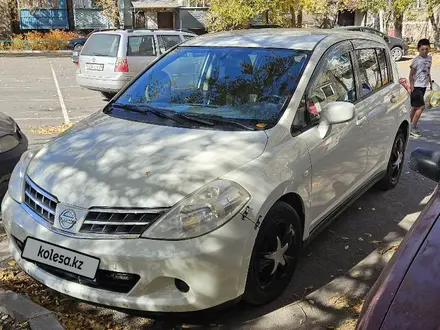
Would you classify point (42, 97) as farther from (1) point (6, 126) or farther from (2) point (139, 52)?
(1) point (6, 126)

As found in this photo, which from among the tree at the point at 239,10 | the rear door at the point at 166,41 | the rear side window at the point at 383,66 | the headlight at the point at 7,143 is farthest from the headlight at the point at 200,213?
the tree at the point at 239,10

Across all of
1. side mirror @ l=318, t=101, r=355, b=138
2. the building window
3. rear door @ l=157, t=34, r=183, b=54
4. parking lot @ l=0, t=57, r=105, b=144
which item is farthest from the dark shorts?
the building window

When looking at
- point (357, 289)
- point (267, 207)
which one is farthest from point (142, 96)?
point (357, 289)

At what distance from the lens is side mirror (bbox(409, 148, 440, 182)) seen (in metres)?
2.62

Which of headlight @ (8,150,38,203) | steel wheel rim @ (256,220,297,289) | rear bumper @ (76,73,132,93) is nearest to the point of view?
steel wheel rim @ (256,220,297,289)

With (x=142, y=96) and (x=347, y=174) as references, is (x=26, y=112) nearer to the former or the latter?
(x=142, y=96)

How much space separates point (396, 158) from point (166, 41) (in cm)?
881

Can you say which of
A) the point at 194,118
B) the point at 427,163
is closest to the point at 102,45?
the point at 194,118

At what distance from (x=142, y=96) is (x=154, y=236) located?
1.72m

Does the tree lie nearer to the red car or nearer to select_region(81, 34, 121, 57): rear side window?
select_region(81, 34, 121, 57): rear side window

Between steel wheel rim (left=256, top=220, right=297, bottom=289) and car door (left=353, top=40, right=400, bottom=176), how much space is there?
1539mm

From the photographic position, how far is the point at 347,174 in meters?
4.05

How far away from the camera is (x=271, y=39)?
4.07 m

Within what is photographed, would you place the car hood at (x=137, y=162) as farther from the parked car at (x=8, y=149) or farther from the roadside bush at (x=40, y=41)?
the roadside bush at (x=40, y=41)
